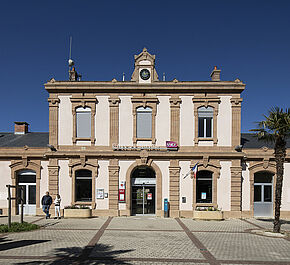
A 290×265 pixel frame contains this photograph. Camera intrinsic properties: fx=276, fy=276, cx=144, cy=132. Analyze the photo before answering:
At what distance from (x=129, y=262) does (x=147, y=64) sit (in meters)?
13.5

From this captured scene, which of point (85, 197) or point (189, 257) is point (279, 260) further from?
point (85, 197)

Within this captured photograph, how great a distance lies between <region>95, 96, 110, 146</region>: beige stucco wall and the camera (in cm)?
1867

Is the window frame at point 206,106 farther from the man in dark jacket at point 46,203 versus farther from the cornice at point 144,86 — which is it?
the man in dark jacket at point 46,203

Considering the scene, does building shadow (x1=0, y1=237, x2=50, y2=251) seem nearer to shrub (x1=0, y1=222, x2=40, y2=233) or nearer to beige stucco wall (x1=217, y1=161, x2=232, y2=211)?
shrub (x1=0, y1=222, x2=40, y2=233)

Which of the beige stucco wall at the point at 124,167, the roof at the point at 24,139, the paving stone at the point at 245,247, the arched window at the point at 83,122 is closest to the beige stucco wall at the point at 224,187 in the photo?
the paving stone at the point at 245,247

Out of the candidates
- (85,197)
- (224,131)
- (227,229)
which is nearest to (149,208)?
(85,197)

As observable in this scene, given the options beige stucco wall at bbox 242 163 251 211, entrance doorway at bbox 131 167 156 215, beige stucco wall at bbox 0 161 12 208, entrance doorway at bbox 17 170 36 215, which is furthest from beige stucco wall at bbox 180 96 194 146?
beige stucco wall at bbox 0 161 12 208

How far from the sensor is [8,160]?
63.1 feet

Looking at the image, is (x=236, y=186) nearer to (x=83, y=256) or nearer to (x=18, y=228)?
(x=83, y=256)

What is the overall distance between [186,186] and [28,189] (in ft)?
35.8

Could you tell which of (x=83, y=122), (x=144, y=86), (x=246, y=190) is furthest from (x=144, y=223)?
(x=144, y=86)

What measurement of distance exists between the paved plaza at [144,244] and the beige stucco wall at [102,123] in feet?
17.9

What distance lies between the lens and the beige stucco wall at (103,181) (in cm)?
1823

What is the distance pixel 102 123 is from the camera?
61.4ft
